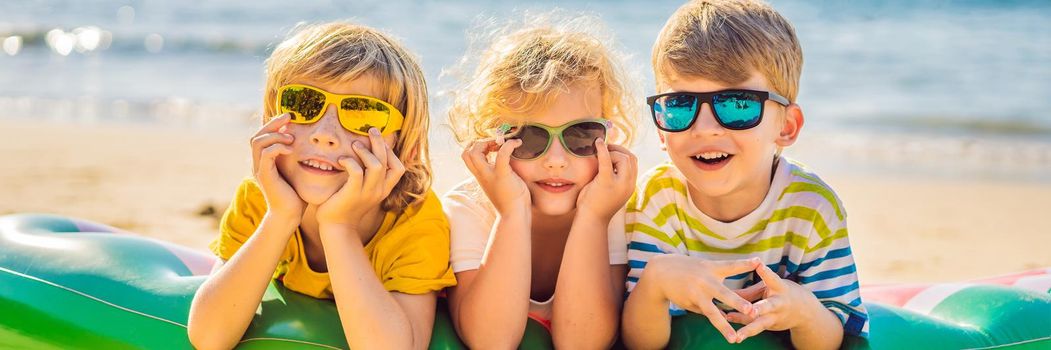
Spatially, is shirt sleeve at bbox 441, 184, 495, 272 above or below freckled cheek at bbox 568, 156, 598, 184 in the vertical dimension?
below

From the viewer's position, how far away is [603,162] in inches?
133

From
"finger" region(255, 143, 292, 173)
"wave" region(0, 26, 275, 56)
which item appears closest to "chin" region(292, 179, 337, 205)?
"finger" region(255, 143, 292, 173)

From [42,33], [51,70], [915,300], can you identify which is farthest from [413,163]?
[42,33]

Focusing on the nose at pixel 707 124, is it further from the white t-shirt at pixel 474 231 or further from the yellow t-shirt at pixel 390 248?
the yellow t-shirt at pixel 390 248

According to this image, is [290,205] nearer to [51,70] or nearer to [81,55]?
[51,70]

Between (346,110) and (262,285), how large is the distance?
1.84ft

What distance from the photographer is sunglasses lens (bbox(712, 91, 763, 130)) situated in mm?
3230

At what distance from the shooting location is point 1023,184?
809 cm

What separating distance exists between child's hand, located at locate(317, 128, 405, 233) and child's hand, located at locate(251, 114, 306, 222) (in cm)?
8

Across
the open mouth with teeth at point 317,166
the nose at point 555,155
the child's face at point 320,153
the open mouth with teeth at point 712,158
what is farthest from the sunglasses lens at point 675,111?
the open mouth with teeth at point 317,166

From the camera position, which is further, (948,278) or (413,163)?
(948,278)

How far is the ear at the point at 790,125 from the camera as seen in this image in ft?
11.1

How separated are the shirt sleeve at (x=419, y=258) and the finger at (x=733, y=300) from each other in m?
0.87

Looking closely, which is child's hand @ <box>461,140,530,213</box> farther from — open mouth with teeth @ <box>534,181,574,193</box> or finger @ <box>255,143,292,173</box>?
finger @ <box>255,143,292,173</box>
